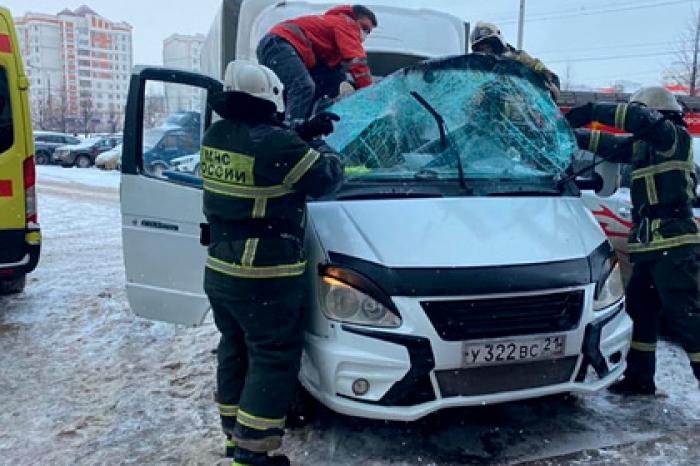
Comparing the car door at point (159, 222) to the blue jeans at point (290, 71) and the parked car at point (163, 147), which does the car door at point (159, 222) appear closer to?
the parked car at point (163, 147)

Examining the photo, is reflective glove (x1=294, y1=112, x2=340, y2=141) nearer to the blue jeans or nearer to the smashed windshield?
the smashed windshield

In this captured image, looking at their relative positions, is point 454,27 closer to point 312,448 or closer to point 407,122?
point 407,122

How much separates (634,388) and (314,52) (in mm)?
3159

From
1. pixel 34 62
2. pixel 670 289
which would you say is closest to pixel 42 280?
pixel 670 289

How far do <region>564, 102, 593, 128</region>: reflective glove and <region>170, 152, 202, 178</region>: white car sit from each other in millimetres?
2358

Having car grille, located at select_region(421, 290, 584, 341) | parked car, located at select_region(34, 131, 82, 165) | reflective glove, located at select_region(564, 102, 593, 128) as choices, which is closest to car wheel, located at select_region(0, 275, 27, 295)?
car grille, located at select_region(421, 290, 584, 341)

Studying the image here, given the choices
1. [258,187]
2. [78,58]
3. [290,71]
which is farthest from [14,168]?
[78,58]

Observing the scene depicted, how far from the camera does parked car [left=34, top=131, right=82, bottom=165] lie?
31.5 m

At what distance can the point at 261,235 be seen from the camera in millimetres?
3170

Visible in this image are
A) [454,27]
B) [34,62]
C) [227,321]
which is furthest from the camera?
[34,62]

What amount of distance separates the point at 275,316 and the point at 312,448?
856 millimetres

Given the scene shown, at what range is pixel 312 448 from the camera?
3.58 m

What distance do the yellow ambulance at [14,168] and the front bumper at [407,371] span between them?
3.53m

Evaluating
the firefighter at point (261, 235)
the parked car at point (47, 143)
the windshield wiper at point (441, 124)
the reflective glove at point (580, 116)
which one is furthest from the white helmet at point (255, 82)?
the parked car at point (47, 143)
